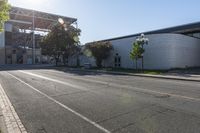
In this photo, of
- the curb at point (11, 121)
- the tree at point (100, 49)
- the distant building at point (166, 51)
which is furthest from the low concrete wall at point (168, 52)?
the curb at point (11, 121)

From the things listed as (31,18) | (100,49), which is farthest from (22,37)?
(100,49)

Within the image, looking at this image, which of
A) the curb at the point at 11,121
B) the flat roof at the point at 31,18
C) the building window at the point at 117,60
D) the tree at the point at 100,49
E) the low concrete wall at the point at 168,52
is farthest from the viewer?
the flat roof at the point at 31,18

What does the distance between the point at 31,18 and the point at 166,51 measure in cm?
5837

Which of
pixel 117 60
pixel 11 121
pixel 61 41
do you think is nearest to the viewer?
pixel 11 121

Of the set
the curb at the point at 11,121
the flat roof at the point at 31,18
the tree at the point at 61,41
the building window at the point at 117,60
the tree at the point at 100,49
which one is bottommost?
the curb at the point at 11,121

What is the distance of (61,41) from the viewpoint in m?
54.7

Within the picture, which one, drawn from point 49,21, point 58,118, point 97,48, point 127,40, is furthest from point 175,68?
point 49,21

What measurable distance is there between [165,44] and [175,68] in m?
4.01

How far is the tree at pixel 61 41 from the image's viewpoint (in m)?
55.1

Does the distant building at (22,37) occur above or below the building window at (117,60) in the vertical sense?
above

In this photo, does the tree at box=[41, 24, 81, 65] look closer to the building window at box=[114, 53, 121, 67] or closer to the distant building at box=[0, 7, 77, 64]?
the building window at box=[114, 53, 121, 67]

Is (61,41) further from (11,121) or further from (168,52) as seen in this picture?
(11,121)

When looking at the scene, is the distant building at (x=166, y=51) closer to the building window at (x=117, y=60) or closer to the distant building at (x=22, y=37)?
the building window at (x=117, y=60)

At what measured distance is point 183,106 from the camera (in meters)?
8.28
